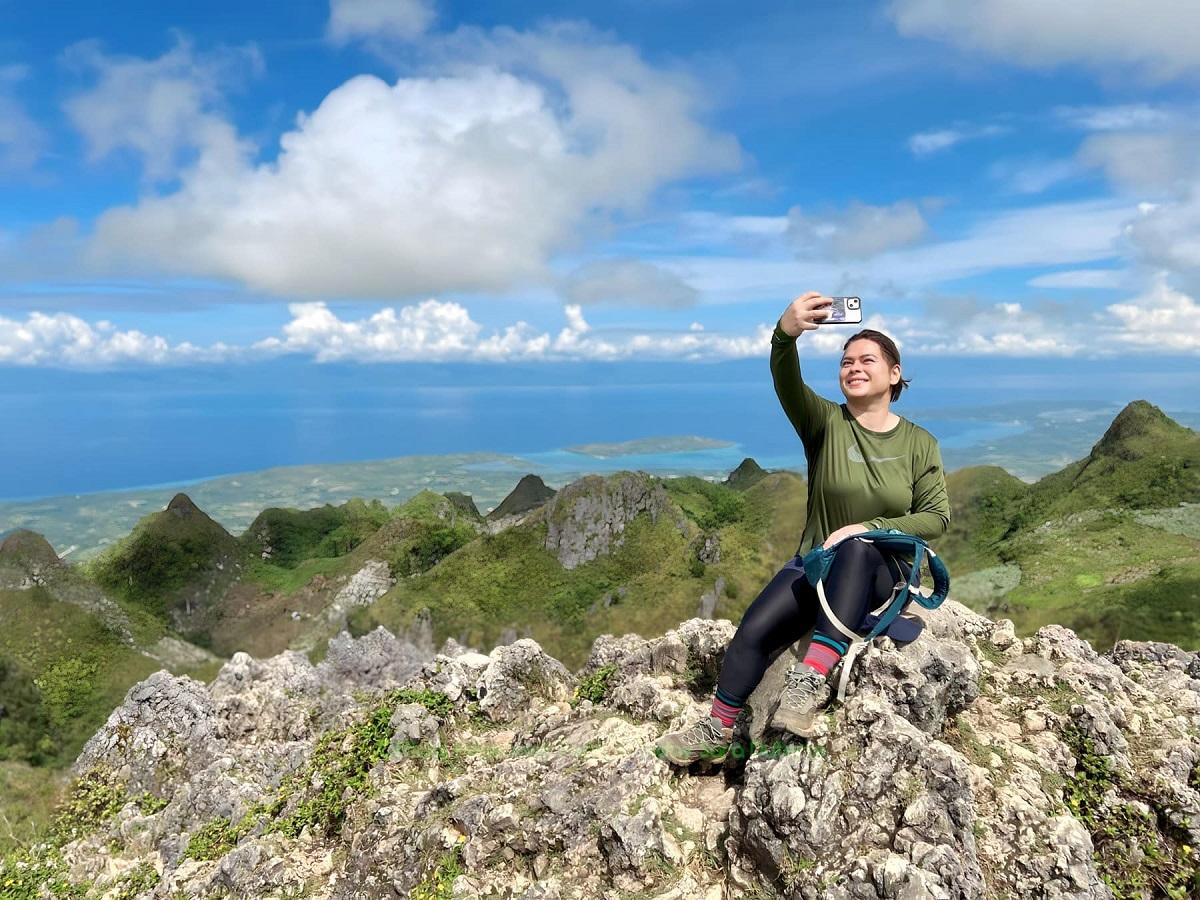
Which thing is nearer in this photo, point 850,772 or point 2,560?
point 850,772

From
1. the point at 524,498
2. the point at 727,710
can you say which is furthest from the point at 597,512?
the point at 727,710

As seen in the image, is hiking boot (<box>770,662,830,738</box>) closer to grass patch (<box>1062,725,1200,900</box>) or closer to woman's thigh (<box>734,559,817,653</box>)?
woman's thigh (<box>734,559,817,653</box>)

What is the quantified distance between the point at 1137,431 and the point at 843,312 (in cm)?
6275

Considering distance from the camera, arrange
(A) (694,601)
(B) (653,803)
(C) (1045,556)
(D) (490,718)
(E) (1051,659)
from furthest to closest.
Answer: (A) (694,601)
(C) (1045,556)
(D) (490,718)
(E) (1051,659)
(B) (653,803)

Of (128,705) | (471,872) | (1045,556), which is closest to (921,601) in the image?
(471,872)

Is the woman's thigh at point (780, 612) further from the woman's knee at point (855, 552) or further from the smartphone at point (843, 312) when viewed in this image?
the smartphone at point (843, 312)

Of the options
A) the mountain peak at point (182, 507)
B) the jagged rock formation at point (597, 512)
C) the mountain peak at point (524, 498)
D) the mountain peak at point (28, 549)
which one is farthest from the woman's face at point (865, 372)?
the mountain peak at point (182, 507)

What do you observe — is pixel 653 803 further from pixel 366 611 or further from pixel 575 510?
pixel 366 611

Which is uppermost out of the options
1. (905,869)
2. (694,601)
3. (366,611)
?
(905,869)

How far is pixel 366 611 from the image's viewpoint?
58750mm

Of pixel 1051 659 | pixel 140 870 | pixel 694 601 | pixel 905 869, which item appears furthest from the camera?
pixel 694 601

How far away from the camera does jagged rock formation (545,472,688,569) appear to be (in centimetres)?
5841

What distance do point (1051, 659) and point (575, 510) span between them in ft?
171

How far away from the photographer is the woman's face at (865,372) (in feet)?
21.5
